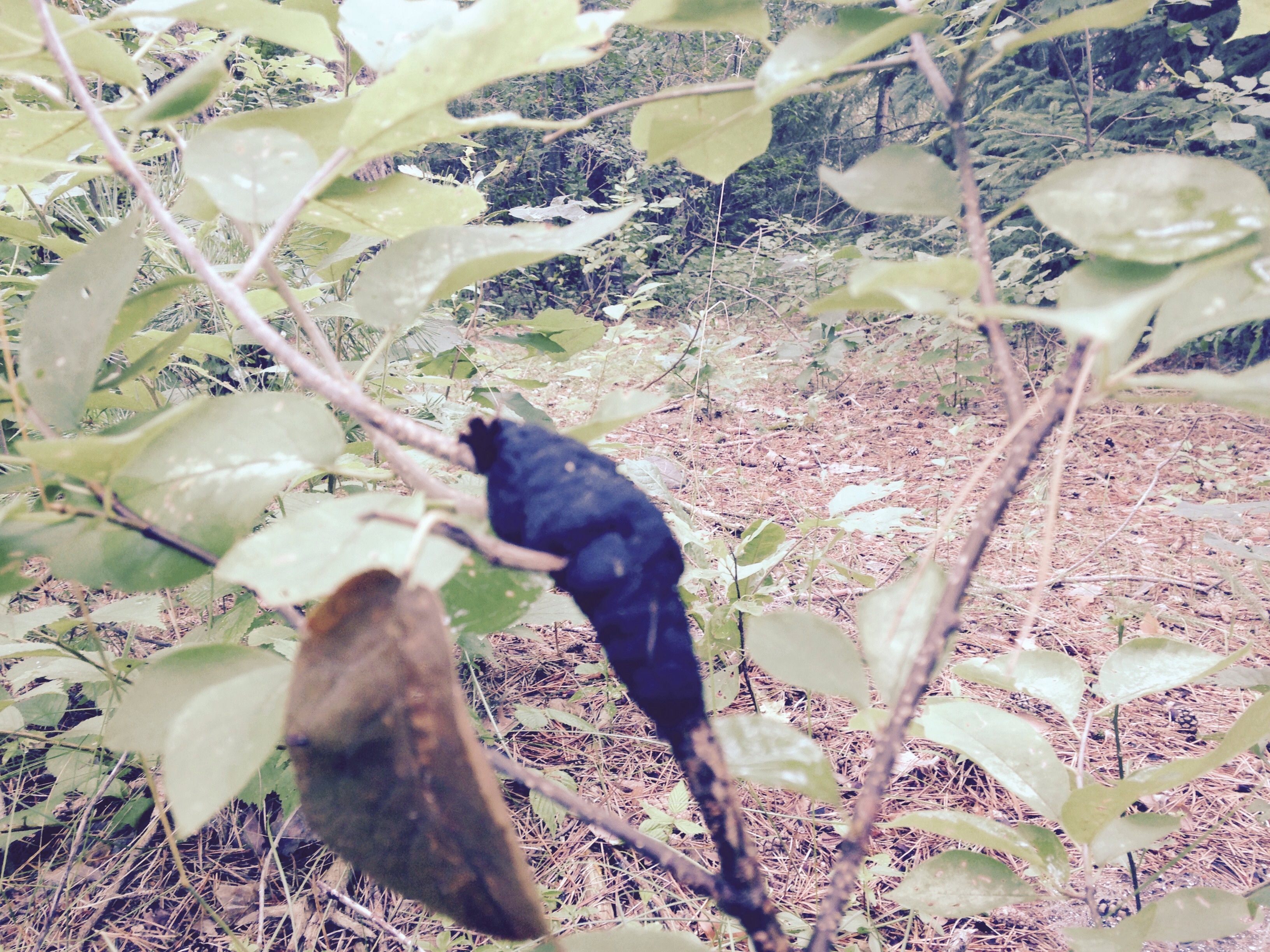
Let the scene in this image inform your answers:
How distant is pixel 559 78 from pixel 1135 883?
8043mm

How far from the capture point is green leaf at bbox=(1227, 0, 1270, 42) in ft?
1.68

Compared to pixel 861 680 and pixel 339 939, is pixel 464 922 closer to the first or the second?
pixel 861 680

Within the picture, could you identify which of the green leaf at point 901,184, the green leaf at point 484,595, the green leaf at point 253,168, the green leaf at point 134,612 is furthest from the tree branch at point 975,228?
the green leaf at point 134,612

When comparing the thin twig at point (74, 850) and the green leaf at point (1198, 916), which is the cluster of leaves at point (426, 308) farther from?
the thin twig at point (74, 850)

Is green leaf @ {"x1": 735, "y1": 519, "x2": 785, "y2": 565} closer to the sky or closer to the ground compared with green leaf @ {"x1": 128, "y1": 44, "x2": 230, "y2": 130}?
closer to the ground

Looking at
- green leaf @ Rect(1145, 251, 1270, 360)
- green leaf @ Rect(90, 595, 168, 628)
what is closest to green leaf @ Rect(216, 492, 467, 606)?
green leaf @ Rect(1145, 251, 1270, 360)

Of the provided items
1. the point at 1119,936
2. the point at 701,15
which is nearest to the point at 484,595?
the point at 701,15

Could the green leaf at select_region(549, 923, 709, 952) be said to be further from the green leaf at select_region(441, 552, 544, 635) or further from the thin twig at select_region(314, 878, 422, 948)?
the thin twig at select_region(314, 878, 422, 948)

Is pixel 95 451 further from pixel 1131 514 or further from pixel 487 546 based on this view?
pixel 1131 514

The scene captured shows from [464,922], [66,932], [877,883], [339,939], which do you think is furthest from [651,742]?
[464,922]

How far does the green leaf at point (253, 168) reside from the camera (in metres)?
0.38

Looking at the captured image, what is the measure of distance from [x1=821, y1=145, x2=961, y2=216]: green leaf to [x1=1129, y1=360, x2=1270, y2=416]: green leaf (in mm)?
158

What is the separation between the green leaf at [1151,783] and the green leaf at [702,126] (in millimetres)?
557

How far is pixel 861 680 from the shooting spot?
37cm
